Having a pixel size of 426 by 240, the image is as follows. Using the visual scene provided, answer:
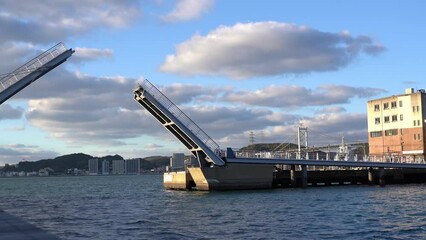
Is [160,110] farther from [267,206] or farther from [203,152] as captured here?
[267,206]

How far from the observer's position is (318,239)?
20062mm

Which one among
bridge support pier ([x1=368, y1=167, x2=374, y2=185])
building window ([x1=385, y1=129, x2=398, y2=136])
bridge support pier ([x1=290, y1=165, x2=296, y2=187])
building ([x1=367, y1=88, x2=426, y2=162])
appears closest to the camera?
bridge support pier ([x1=290, y1=165, x2=296, y2=187])

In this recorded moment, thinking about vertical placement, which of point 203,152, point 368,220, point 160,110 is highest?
point 160,110

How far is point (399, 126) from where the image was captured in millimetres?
79875

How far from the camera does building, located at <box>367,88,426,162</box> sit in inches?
3051

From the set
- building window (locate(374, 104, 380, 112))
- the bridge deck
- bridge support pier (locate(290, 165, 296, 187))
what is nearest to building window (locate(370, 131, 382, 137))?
building window (locate(374, 104, 380, 112))

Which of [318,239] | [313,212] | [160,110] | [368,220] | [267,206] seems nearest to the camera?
[318,239]

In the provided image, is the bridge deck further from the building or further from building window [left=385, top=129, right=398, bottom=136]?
building window [left=385, top=129, right=398, bottom=136]

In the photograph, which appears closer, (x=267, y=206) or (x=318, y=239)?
(x=318, y=239)

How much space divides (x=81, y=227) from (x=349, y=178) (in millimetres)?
49012

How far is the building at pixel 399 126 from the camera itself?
7750 cm

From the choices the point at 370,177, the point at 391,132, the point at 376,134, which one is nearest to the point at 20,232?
the point at 370,177

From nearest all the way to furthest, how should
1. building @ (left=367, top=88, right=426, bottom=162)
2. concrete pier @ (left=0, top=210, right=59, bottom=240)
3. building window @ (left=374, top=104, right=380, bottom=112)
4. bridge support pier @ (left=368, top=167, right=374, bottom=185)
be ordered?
concrete pier @ (left=0, top=210, right=59, bottom=240) < bridge support pier @ (left=368, top=167, right=374, bottom=185) < building @ (left=367, top=88, right=426, bottom=162) < building window @ (left=374, top=104, right=380, bottom=112)

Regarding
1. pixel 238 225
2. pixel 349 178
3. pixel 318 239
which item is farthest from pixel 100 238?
pixel 349 178
